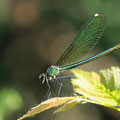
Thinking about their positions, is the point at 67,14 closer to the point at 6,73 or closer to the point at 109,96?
the point at 6,73

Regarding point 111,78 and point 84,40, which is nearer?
point 111,78

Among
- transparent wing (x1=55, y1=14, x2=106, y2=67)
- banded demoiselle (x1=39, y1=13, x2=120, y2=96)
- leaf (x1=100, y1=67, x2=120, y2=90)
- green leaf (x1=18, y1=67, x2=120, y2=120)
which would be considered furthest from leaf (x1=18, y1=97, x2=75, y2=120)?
transparent wing (x1=55, y1=14, x2=106, y2=67)

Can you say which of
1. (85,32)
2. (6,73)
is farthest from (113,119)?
(85,32)

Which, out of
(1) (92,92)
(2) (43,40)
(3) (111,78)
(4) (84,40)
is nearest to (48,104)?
(1) (92,92)

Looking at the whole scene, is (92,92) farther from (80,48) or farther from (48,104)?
(80,48)

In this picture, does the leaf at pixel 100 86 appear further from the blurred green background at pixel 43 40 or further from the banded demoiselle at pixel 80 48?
the blurred green background at pixel 43 40
